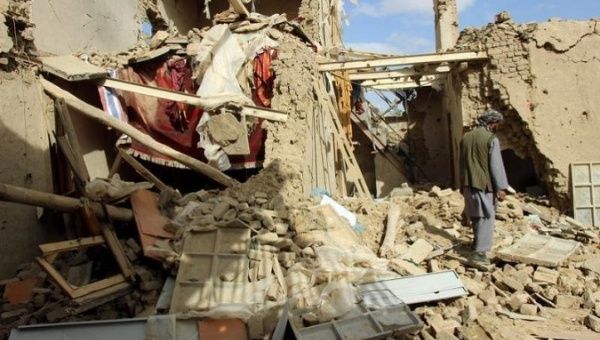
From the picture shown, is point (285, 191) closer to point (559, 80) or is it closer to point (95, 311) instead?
point (95, 311)

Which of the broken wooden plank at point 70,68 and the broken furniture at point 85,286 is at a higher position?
the broken wooden plank at point 70,68

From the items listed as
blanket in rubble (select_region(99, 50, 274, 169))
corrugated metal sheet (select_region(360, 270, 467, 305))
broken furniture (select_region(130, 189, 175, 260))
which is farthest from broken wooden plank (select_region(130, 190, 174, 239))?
blanket in rubble (select_region(99, 50, 274, 169))

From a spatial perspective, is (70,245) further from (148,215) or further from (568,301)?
(568,301)

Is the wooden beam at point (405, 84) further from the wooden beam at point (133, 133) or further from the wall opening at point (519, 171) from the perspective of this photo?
the wooden beam at point (133, 133)

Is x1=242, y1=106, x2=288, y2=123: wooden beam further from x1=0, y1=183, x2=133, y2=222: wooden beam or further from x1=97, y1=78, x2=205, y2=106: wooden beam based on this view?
x1=0, y1=183, x2=133, y2=222: wooden beam

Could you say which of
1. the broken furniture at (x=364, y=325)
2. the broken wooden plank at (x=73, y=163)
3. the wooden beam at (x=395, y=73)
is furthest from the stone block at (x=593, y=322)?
the wooden beam at (x=395, y=73)

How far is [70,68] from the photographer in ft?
19.9

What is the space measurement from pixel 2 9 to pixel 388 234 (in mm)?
5097

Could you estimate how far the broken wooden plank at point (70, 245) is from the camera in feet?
13.1

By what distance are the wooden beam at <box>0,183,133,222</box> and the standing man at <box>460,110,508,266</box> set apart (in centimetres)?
347

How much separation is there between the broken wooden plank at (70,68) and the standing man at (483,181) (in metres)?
4.76

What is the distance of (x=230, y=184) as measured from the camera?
5.67 m

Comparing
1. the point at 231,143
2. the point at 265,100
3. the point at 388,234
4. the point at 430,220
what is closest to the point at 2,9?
the point at 231,143

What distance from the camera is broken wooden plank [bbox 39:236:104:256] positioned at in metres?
3.99
